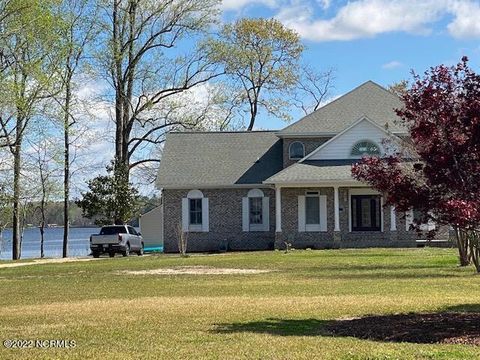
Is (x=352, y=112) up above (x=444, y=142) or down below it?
above

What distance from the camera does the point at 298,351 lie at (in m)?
11.1

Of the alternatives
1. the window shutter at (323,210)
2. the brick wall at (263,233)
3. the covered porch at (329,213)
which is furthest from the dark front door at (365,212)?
the window shutter at (323,210)

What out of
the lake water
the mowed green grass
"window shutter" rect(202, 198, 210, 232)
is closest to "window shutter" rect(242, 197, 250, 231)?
"window shutter" rect(202, 198, 210, 232)

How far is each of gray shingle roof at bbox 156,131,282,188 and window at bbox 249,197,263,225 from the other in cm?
110

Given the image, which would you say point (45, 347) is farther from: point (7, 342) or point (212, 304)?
point (212, 304)

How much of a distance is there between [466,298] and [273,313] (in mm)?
4682

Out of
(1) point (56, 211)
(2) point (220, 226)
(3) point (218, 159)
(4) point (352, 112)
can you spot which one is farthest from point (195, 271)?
(1) point (56, 211)

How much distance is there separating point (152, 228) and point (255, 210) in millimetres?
23410

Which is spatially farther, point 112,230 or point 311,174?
point 112,230

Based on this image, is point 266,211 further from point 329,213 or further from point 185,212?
point 185,212

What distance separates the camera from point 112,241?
43.9 meters

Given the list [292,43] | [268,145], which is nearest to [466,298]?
[268,145]

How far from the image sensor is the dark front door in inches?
1769

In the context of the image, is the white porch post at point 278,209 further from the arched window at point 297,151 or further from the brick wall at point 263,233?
the arched window at point 297,151
